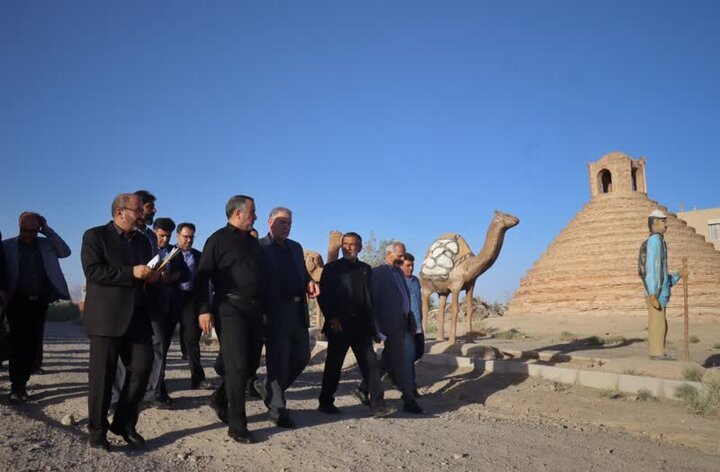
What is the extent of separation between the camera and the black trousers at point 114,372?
4.46 metres

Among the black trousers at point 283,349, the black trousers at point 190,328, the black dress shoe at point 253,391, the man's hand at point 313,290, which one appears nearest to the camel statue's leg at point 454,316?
the black dress shoe at point 253,391

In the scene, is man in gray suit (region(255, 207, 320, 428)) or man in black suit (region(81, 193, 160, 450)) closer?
man in black suit (region(81, 193, 160, 450))

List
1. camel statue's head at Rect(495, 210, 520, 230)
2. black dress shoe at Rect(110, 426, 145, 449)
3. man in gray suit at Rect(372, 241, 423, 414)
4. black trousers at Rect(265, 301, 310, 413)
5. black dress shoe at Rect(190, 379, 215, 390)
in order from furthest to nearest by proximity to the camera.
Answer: camel statue's head at Rect(495, 210, 520, 230)
black dress shoe at Rect(190, 379, 215, 390)
man in gray suit at Rect(372, 241, 423, 414)
black trousers at Rect(265, 301, 310, 413)
black dress shoe at Rect(110, 426, 145, 449)

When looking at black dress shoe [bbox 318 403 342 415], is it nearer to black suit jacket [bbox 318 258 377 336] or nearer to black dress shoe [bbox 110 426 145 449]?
black suit jacket [bbox 318 258 377 336]

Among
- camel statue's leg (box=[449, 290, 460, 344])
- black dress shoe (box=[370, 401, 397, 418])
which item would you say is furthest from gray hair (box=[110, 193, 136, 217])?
camel statue's leg (box=[449, 290, 460, 344])

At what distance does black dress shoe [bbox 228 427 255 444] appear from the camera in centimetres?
479

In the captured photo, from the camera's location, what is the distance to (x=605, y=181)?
34.5 meters

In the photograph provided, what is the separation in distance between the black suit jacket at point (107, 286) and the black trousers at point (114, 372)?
10 centimetres

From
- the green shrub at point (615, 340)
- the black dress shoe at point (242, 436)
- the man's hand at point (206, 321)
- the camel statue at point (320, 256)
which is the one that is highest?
the camel statue at point (320, 256)

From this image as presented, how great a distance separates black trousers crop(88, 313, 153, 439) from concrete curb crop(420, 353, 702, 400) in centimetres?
704

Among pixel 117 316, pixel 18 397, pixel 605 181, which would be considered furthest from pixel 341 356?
pixel 605 181

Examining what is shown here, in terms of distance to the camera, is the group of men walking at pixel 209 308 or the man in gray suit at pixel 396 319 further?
the man in gray suit at pixel 396 319

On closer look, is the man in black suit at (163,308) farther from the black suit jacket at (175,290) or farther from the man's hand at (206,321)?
the man's hand at (206,321)

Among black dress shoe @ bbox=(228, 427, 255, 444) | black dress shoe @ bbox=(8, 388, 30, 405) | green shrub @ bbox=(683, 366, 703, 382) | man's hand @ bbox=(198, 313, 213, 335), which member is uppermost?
man's hand @ bbox=(198, 313, 213, 335)
